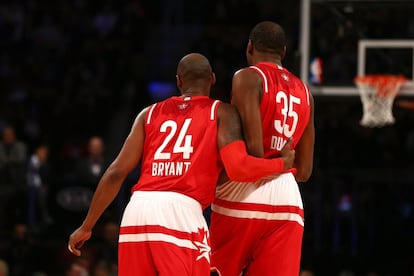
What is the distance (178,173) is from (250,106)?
2.03ft

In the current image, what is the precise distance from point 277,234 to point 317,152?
404 inches

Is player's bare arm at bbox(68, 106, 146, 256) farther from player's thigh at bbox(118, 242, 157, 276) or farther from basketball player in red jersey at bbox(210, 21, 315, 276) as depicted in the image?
basketball player in red jersey at bbox(210, 21, 315, 276)

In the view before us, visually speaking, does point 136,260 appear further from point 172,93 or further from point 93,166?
point 172,93

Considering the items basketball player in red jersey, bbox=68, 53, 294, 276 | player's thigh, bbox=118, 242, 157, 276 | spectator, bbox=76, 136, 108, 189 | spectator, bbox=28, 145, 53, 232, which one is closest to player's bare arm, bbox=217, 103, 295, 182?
basketball player in red jersey, bbox=68, 53, 294, 276

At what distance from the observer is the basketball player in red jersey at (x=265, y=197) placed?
19.7 feet

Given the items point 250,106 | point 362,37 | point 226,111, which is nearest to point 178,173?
point 226,111

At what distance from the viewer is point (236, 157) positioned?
576cm

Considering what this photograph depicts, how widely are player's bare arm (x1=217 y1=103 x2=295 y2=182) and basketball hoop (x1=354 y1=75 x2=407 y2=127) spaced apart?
5572 mm

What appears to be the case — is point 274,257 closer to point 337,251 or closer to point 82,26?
point 337,251

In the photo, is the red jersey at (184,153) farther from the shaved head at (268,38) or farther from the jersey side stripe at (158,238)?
the shaved head at (268,38)

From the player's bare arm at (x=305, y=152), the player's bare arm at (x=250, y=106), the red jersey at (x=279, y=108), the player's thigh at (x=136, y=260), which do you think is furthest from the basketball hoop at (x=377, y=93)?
the player's thigh at (x=136, y=260)

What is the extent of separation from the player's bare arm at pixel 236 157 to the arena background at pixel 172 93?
522cm

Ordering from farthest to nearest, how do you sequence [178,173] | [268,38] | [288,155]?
[268,38] < [288,155] < [178,173]

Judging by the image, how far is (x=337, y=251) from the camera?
14391 millimetres
